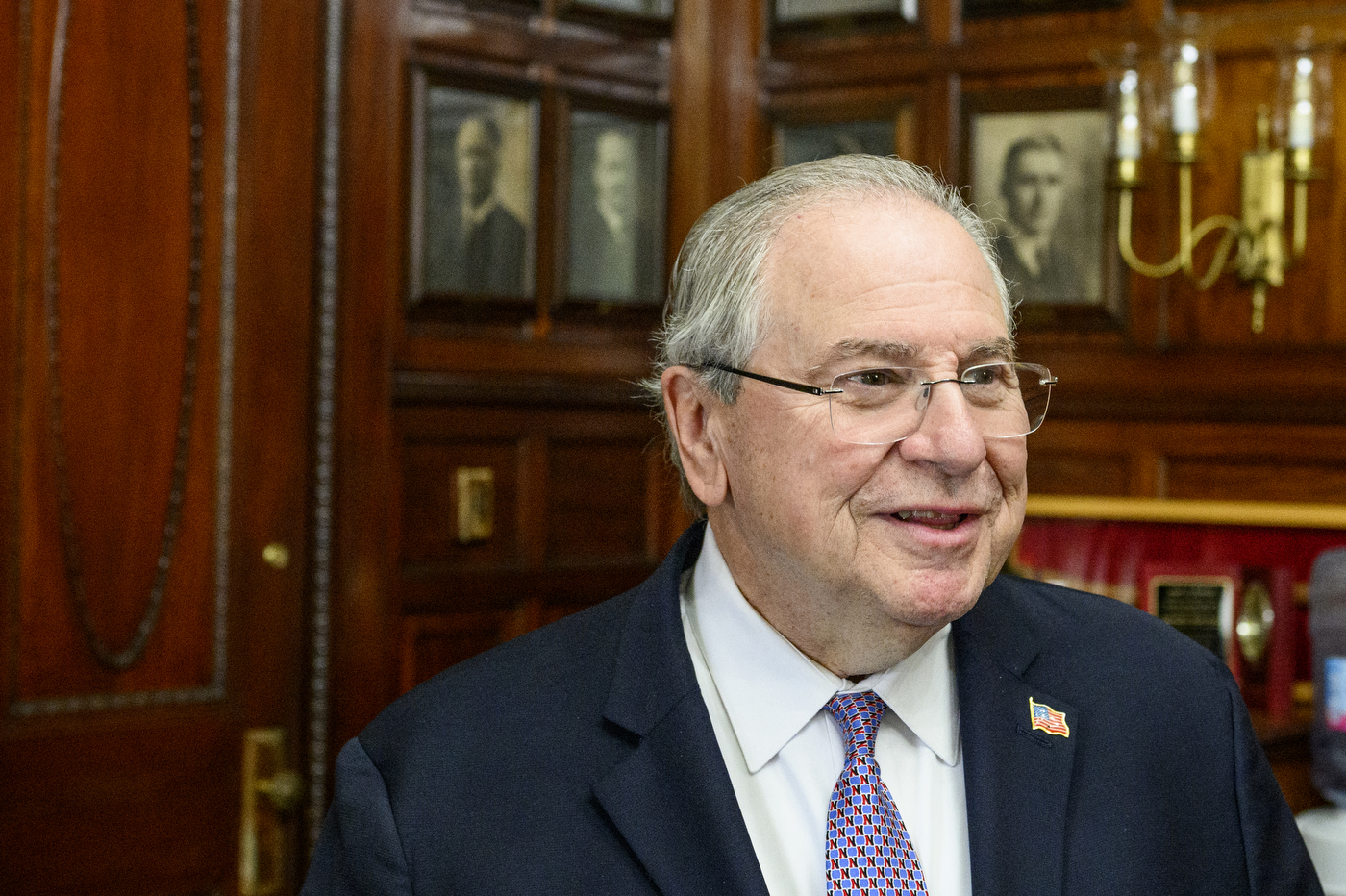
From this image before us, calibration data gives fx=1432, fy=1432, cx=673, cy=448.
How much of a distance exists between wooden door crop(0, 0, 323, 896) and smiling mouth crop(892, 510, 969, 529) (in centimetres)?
199

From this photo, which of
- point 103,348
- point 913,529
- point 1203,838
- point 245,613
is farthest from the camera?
point 245,613

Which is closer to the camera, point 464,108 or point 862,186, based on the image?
point 862,186

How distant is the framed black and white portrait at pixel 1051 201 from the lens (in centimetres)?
336

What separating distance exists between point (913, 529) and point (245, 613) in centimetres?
205

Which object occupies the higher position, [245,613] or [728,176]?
[728,176]

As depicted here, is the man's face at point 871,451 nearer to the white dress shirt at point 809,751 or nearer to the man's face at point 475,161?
the white dress shirt at point 809,751

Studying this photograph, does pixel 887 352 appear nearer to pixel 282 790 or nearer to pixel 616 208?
pixel 282 790

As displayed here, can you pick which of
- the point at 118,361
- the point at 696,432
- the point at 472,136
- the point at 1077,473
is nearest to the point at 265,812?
the point at 118,361

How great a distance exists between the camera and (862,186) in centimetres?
147

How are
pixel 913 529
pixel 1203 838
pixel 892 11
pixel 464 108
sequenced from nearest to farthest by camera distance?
pixel 913 529 → pixel 1203 838 → pixel 464 108 → pixel 892 11

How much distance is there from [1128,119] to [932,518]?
83.2 inches

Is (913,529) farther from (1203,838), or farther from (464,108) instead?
(464,108)

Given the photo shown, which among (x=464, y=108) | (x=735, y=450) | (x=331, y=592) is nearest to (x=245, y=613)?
(x=331, y=592)

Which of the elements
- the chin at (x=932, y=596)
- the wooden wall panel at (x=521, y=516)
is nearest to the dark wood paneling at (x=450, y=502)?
the wooden wall panel at (x=521, y=516)
